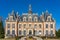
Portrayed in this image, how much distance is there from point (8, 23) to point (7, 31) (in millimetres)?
2015

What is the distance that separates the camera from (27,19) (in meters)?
58.6

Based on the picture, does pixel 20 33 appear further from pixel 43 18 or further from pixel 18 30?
pixel 43 18

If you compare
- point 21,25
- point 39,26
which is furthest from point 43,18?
point 21,25

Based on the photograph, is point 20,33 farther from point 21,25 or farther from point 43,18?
point 43,18

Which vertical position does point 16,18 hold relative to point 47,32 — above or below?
above

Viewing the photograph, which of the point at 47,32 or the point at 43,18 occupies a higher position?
the point at 43,18

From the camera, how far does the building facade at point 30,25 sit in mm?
57438

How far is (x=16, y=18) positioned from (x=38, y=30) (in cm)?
638

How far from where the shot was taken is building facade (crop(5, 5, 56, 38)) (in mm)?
57438

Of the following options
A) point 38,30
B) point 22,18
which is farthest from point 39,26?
point 22,18

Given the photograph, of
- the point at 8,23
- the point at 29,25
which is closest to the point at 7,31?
the point at 8,23

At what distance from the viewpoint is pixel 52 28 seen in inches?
2267

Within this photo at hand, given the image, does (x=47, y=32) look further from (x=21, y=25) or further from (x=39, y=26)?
(x=21, y=25)

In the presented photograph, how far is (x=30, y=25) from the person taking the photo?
58219 millimetres
